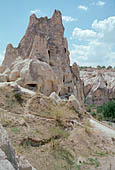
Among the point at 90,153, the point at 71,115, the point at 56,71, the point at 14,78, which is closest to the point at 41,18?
the point at 56,71

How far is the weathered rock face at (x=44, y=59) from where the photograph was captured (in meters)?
11.4

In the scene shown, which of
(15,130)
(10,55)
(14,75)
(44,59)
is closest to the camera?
(15,130)

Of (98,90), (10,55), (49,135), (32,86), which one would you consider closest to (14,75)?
(32,86)

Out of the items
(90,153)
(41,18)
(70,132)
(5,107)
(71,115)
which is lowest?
(90,153)

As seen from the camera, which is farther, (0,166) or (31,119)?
(31,119)

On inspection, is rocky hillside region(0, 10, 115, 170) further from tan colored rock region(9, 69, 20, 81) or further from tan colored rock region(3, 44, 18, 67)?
tan colored rock region(3, 44, 18, 67)

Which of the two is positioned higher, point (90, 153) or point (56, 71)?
point (56, 71)

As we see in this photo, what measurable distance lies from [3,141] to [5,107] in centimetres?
483

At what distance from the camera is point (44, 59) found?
1648 centimetres

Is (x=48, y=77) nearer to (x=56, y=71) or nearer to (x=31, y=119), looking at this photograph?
(x=31, y=119)

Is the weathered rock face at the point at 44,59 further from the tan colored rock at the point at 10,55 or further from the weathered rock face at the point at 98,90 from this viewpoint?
the weathered rock face at the point at 98,90

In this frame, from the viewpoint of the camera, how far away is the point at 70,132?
7.00 metres

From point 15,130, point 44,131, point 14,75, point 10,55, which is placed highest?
point 10,55

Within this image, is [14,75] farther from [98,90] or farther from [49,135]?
[98,90]
